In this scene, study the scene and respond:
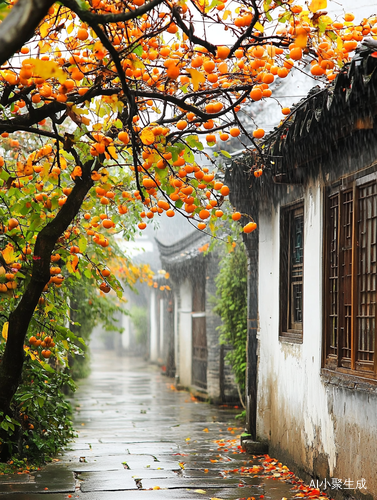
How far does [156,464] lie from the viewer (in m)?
7.30

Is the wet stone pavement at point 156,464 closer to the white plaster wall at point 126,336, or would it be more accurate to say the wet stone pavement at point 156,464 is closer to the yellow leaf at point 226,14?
the yellow leaf at point 226,14

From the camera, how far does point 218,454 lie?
801 centimetres

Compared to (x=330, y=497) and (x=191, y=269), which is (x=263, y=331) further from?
(x=191, y=269)

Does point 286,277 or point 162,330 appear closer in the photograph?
point 286,277

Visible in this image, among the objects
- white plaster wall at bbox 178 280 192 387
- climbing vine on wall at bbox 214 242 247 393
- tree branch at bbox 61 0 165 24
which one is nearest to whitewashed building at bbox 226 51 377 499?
tree branch at bbox 61 0 165 24

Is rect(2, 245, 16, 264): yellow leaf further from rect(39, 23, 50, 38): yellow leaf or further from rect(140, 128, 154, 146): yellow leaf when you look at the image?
rect(39, 23, 50, 38): yellow leaf

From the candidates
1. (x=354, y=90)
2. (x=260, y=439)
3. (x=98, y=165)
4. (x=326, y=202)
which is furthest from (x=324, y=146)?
(x=260, y=439)

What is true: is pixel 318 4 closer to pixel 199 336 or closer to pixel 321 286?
pixel 321 286

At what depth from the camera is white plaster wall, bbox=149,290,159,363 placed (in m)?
27.2

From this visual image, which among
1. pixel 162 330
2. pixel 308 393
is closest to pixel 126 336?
pixel 162 330

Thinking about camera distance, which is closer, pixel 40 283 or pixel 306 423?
pixel 40 283

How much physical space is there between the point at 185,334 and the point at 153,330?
10855 mm

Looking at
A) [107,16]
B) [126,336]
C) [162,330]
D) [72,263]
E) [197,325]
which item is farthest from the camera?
[126,336]

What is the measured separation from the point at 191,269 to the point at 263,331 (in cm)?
869
